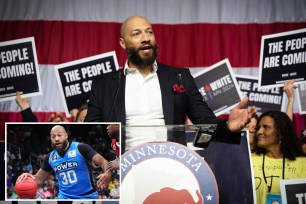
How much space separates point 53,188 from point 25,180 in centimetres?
10

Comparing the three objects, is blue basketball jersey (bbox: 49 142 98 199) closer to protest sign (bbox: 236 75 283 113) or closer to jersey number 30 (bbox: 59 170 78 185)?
jersey number 30 (bbox: 59 170 78 185)

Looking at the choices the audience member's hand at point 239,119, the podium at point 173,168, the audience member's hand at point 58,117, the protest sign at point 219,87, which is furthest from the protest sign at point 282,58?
the podium at point 173,168

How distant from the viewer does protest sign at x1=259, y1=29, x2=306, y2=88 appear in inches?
193

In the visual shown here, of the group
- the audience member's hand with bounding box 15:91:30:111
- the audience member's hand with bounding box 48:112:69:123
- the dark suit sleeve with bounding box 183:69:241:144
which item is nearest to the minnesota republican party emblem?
the dark suit sleeve with bounding box 183:69:241:144

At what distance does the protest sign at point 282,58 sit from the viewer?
4.91m

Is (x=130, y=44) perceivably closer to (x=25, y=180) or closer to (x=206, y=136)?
(x=206, y=136)

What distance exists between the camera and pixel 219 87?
5.01m

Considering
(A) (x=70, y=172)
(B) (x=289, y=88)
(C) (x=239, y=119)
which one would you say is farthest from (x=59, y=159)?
(B) (x=289, y=88)

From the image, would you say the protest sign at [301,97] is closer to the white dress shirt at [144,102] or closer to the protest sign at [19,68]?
the protest sign at [19,68]

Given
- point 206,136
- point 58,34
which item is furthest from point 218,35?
point 206,136

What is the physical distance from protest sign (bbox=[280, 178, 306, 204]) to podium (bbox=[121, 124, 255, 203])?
1.02 feet

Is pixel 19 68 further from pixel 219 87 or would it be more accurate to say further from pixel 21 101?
pixel 219 87

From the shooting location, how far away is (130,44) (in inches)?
105

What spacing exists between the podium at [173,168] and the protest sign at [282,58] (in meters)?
2.92
